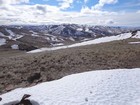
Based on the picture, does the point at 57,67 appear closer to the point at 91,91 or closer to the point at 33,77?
the point at 33,77

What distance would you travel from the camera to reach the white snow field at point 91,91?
15.7 meters

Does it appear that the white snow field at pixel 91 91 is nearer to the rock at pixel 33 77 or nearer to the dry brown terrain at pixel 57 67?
the dry brown terrain at pixel 57 67

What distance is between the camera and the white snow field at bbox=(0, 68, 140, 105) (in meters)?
15.7

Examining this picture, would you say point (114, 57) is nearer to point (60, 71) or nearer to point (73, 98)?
point (60, 71)

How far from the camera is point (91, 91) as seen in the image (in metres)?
17.0

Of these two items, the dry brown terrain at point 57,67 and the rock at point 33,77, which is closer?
the rock at point 33,77

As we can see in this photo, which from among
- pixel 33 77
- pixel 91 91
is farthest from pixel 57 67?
pixel 91 91

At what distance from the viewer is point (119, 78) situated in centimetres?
1986

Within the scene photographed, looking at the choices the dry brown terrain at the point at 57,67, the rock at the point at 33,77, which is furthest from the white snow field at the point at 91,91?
the rock at the point at 33,77

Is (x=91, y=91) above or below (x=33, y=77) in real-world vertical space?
above

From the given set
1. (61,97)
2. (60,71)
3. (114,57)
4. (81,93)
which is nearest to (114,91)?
(81,93)

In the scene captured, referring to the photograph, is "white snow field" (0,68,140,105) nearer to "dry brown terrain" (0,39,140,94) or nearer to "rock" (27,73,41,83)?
"dry brown terrain" (0,39,140,94)

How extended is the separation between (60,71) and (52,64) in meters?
3.51

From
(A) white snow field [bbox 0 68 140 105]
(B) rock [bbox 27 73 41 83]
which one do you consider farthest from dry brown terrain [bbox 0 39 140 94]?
→ (A) white snow field [bbox 0 68 140 105]
